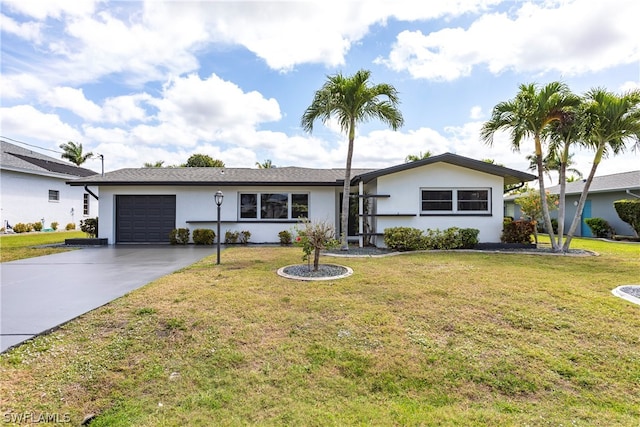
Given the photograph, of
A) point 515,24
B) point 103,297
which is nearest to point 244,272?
point 103,297

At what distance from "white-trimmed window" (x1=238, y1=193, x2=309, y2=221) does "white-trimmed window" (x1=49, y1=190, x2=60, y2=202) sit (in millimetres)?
16660

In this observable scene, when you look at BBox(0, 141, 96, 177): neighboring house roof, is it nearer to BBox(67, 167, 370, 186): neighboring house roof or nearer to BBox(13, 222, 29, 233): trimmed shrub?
BBox(13, 222, 29, 233): trimmed shrub

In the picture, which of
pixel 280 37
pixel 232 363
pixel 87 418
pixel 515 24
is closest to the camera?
pixel 87 418

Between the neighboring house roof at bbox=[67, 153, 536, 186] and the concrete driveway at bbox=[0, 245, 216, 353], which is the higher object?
the neighboring house roof at bbox=[67, 153, 536, 186]

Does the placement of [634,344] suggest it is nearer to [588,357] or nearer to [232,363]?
[588,357]

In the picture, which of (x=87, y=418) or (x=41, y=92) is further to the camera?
(x=41, y=92)

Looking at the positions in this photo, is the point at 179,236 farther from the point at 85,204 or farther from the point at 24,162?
the point at 85,204

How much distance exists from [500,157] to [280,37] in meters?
23.0

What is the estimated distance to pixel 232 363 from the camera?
10.3ft

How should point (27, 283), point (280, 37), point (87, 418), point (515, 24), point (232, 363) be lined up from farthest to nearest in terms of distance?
1. point (280, 37)
2. point (515, 24)
3. point (27, 283)
4. point (232, 363)
5. point (87, 418)

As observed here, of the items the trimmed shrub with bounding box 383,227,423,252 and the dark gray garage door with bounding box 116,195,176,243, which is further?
the dark gray garage door with bounding box 116,195,176,243

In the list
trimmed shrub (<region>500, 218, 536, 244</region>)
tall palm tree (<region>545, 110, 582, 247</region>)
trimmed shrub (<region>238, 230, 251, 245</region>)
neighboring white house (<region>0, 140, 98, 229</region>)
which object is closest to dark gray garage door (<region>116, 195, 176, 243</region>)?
trimmed shrub (<region>238, 230, 251, 245</region>)

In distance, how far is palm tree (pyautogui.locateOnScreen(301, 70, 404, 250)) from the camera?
10141 millimetres

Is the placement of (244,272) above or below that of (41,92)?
below
